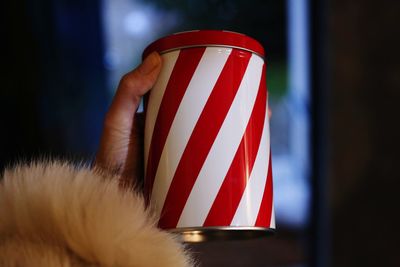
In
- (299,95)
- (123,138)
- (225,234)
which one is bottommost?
(225,234)

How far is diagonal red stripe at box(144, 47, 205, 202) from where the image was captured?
0.38m

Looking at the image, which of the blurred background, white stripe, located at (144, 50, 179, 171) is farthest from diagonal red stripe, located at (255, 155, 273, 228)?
the blurred background

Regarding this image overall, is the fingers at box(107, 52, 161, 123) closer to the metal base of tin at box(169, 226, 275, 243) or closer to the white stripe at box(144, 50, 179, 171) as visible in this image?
the white stripe at box(144, 50, 179, 171)

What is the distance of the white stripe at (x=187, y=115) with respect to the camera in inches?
14.7

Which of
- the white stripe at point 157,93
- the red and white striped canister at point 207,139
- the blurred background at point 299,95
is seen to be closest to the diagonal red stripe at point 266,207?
the red and white striped canister at point 207,139

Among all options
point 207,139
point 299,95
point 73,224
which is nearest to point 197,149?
point 207,139

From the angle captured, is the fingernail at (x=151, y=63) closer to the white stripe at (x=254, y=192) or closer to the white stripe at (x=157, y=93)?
the white stripe at (x=157, y=93)

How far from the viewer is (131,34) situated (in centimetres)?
130

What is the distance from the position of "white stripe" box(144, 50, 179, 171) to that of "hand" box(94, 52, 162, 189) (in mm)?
41

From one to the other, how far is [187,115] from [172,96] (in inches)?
0.9

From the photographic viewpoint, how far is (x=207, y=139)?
37cm

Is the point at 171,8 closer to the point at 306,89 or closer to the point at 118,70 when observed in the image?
the point at 118,70

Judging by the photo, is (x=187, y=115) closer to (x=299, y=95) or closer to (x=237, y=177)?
(x=237, y=177)

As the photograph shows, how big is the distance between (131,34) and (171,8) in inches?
5.8
